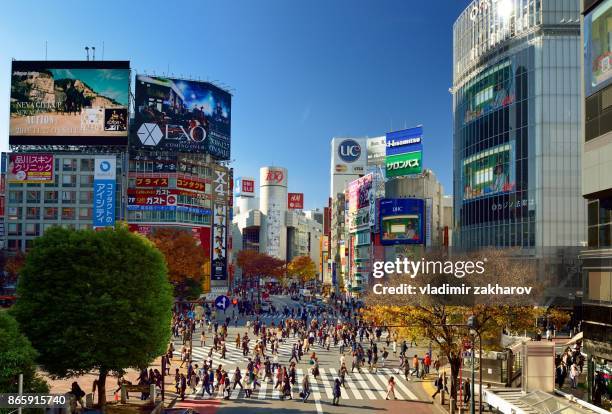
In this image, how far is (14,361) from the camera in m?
18.6

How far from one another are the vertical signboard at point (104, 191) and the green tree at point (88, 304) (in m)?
61.4

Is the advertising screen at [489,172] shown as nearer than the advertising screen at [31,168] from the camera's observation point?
Yes

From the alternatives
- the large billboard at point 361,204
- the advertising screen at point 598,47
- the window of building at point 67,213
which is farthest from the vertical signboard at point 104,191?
the advertising screen at point 598,47

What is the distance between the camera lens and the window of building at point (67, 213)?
3654 inches

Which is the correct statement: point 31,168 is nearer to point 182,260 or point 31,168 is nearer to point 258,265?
point 182,260

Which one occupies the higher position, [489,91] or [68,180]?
[489,91]

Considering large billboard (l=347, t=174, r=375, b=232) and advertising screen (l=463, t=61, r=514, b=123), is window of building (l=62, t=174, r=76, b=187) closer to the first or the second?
large billboard (l=347, t=174, r=375, b=232)

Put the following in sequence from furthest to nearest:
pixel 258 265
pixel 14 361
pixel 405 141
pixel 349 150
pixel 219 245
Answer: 1. pixel 349 150
2. pixel 258 265
3. pixel 405 141
4. pixel 219 245
5. pixel 14 361

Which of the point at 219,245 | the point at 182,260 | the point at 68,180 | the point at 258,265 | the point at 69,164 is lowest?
the point at 258,265

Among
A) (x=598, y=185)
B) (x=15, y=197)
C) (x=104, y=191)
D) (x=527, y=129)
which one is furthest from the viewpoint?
(x=15, y=197)

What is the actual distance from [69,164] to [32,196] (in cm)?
774

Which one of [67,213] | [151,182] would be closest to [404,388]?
[151,182]

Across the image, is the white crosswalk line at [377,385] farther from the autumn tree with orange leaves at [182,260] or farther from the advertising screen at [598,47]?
the autumn tree with orange leaves at [182,260]

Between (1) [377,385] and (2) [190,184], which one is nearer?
(1) [377,385]
